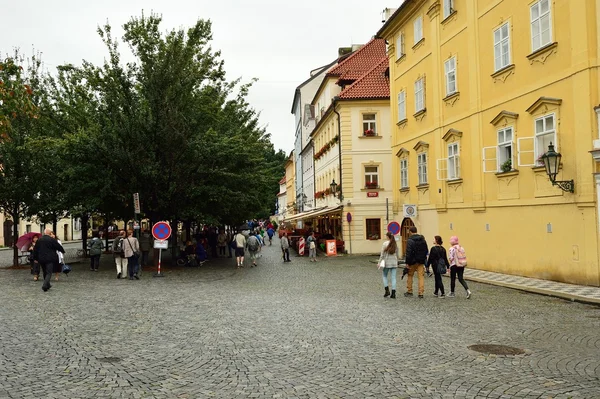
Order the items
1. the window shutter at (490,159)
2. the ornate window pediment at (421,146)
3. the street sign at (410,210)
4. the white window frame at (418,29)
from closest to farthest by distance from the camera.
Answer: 1. the window shutter at (490,159)
2. the street sign at (410,210)
3. the ornate window pediment at (421,146)
4. the white window frame at (418,29)

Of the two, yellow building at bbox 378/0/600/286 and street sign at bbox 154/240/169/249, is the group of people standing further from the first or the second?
street sign at bbox 154/240/169/249

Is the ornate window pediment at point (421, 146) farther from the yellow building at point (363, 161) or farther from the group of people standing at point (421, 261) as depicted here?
the group of people standing at point (421, 261)

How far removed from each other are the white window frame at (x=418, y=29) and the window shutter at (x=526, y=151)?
10217 millimetres

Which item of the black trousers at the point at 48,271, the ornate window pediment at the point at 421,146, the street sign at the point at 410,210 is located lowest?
the black trousers at the point at 48,271

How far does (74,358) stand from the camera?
8.45m

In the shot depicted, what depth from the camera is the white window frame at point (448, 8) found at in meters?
24.5

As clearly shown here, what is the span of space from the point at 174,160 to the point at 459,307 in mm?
15214

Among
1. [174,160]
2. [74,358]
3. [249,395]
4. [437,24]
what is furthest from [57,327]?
[437,24]

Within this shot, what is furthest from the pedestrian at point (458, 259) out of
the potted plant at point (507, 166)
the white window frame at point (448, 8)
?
the white window frame at point (448, 8)

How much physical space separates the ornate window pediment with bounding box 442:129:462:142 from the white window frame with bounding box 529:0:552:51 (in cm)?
560

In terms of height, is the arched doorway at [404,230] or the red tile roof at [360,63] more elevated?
the red tile roof at [360,63]

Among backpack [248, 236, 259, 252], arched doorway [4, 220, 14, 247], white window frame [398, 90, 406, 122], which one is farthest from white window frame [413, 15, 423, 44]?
arched doorway [4, 220, 14, 247]

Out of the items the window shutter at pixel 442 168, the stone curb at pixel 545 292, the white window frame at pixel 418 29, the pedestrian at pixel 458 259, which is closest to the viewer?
the stone curb at pixel 545 292

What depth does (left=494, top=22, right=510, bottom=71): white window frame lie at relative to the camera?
20250mm
